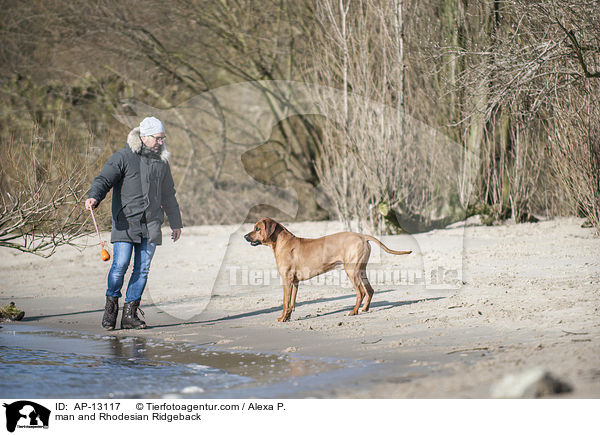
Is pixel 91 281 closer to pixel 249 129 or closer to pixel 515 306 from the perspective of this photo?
pixel 515 306

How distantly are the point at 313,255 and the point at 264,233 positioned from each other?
0.56m

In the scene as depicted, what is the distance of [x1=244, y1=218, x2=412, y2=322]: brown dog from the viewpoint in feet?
23.7

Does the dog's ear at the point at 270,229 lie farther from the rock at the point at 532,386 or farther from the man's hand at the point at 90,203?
the rock at the point at 532,386

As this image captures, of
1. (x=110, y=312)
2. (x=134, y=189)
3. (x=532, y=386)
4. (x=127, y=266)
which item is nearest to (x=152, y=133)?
(x=134, y=189)

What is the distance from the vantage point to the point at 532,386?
423cm

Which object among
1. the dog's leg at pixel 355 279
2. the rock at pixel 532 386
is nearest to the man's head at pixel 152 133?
the dog's leg at pixel 355 279

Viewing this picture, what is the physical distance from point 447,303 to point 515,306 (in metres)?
0.78

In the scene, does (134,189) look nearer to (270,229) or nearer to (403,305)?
(270,229)

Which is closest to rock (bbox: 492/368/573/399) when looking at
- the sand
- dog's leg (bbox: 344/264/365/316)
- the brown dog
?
the sand

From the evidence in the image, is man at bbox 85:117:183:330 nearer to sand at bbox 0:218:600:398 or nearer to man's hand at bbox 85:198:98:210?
man's hand at bbox 85:198:98:210

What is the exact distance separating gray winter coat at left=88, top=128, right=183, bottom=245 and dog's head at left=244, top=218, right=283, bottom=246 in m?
0.96

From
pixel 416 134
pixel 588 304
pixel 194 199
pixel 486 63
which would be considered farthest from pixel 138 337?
pixel 194 199

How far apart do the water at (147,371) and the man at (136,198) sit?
27.4 inches

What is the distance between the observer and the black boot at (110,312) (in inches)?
296
